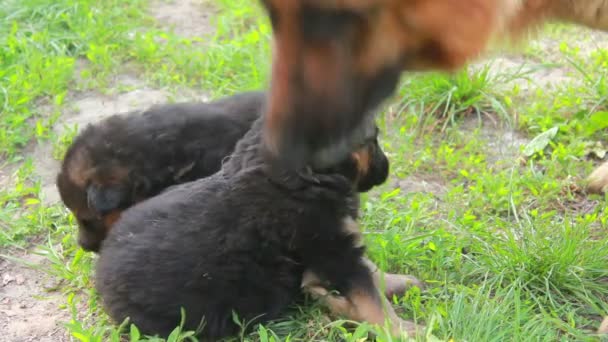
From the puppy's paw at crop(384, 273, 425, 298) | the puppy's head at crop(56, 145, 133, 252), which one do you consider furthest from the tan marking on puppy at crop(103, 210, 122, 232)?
the puppy's paw at crop(384, 273, 425, 298)

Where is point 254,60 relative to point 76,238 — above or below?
above

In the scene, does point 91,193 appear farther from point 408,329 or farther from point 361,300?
point 408,329

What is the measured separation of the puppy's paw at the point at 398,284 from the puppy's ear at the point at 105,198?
132 cm

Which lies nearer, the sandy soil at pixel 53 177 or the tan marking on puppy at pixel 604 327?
the tan marking on puppy at pixel 604 327

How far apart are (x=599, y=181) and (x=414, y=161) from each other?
960 millimetres

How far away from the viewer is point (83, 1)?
5906 millimetres

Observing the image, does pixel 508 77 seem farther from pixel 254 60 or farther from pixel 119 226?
pixel 119 226

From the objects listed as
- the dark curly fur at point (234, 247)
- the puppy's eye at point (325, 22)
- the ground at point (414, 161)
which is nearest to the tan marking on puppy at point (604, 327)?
the ground at point (414, 161)

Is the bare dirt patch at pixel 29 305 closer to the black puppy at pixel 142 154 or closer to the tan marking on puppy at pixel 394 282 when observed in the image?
the black puppy at pixel 142 154

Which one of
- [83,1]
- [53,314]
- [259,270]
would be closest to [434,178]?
[259,270]

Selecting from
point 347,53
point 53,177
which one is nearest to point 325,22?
point 347,53

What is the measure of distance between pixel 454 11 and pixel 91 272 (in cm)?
214

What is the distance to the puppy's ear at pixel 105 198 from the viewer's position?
3.79 meters

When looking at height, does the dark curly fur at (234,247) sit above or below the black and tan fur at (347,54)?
below
